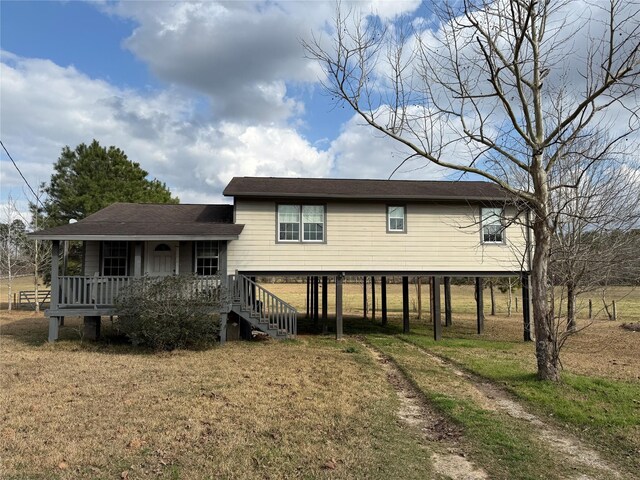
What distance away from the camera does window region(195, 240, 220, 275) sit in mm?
15523

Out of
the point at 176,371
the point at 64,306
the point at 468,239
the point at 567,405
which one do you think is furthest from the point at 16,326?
the point at 567,405

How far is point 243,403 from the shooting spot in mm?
7301

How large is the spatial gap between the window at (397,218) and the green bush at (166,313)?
6744 millimetres

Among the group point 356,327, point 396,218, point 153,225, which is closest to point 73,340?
point 153,225

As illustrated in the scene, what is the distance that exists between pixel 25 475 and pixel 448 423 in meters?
5.18

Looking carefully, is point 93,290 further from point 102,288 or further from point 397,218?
point 397,218

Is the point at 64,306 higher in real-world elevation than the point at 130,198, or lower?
lower

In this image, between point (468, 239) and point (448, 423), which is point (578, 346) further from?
point (448, 423)

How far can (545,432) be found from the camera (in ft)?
20.4

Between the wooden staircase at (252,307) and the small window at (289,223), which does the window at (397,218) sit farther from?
the wooden staircase at (252,307)

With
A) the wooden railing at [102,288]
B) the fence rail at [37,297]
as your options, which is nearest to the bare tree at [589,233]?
the wooden railing at [102,288]

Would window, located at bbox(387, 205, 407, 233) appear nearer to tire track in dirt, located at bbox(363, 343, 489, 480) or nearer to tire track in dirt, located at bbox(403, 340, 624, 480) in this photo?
tire track in dirt, located at bbox(363, 343, 489, 480)

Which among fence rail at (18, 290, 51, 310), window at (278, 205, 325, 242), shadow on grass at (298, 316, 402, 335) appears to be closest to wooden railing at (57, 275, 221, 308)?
window at (278, 205, 325, 242)

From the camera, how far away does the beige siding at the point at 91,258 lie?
1509 cm
